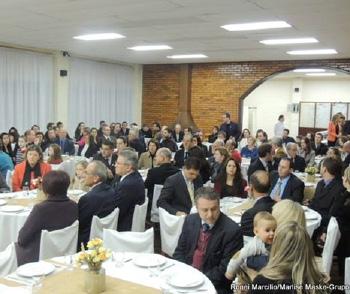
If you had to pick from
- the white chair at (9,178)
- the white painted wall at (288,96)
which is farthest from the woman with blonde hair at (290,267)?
the white painted wall at (288,96)

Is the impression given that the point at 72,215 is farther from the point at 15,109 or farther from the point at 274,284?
the point at 15,109

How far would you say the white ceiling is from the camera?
5984 mm

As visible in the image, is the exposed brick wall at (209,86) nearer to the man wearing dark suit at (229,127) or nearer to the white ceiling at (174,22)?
the man wearing dark suit at (229,127)

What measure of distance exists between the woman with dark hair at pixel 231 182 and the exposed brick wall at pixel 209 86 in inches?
319

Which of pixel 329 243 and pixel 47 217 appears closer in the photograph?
pixel 47 217

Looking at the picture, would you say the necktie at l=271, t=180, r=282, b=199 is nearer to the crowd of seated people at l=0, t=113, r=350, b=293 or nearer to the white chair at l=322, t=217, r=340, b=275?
the crowd of seated people at l=0, t=113, r=350, b=293

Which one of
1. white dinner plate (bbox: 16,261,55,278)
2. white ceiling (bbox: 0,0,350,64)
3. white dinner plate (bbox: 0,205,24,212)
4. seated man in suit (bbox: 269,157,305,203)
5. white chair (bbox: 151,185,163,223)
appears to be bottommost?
white chair (bbox: 151,185,163,223)

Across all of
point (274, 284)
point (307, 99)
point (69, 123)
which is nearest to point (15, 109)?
point (69, 123)

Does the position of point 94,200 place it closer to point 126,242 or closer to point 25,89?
point 126,242

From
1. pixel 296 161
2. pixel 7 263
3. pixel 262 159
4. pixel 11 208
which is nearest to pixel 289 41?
pixel 296 161

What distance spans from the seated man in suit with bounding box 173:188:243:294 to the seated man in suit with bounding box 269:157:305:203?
2446 millimetres

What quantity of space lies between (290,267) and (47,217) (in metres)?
2.16

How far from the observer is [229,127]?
1319cm

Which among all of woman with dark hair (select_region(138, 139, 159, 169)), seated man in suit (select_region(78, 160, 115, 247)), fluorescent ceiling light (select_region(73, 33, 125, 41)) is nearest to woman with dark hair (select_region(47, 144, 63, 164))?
woman with dark hair (select_region(138, 139, 159, 169))
